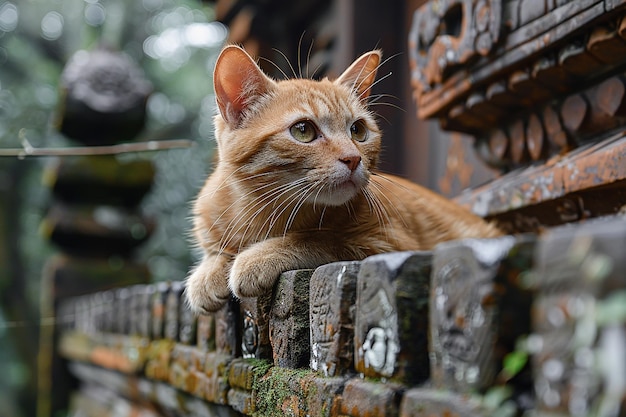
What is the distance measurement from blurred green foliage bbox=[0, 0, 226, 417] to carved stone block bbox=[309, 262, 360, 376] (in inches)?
401

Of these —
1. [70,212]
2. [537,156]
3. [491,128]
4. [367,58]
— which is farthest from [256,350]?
[70,212]

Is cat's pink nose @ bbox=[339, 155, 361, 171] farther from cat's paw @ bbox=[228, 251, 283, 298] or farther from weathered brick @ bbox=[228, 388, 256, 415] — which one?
weathered brick @ bbox=[228, 388, 256, 415]

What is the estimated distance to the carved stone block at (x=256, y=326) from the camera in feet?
6.23

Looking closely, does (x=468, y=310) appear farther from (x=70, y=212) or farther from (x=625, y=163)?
(x=70, y=212)

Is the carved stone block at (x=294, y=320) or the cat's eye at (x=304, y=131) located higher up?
the cat's eye at (x=304, y=131)

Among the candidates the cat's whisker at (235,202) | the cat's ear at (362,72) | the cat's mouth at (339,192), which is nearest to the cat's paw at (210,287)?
the cat's whisker at (235,202)

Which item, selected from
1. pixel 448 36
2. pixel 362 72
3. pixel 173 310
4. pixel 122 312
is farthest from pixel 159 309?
pixel 448 36

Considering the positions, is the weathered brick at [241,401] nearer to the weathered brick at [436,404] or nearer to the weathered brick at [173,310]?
the weathered brick at [173,310]

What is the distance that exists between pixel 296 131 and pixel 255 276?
0.49 meters

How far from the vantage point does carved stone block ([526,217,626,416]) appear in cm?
76

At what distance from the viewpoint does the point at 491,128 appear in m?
3.03

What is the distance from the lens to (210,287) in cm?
208

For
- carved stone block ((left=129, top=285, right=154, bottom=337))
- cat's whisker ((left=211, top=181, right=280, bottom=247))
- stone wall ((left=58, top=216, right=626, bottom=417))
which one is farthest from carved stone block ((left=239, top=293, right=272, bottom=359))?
carved stone block ((left=129, top=285, right=154, bottom=337))

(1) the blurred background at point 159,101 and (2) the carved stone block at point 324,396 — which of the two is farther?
(1) the blurred background at point 159,101
